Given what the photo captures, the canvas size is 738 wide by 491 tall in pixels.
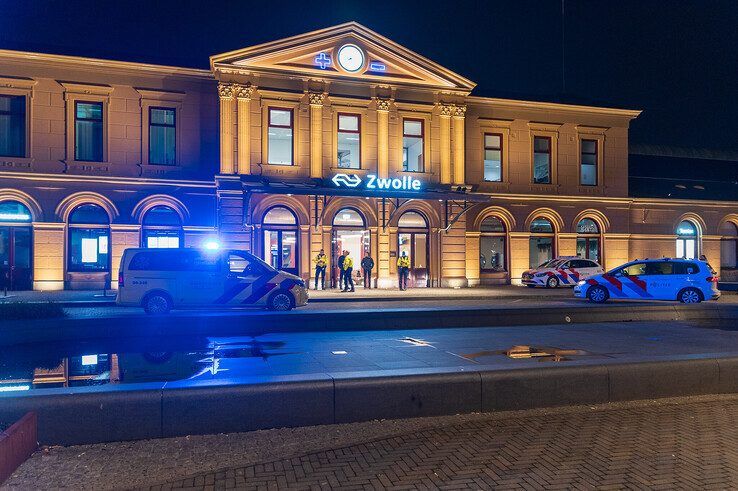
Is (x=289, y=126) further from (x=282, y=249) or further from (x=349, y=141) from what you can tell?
(x=282, y=249)

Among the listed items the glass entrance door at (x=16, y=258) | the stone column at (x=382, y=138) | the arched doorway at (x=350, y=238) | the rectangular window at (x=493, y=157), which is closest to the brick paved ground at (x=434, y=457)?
the arched doorway at (x=350, y=238)

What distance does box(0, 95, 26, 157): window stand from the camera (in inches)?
942

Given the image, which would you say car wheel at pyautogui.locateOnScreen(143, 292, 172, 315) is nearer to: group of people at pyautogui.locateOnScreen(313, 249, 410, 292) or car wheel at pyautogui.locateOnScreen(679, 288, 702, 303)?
group of people at pyautogui.locateOnScreen(313, 249, 410, 292)

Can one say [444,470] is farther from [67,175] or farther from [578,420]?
[67,175]

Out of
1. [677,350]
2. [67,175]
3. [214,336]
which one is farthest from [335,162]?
[677,350]

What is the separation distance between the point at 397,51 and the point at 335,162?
20.2 ft

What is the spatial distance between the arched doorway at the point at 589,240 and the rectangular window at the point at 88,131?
2526 centimetres

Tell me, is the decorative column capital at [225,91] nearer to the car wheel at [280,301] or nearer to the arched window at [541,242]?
the car wheel at [280,301]

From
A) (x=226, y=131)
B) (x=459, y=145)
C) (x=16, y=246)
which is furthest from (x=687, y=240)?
Answer: (x=16, y=246)

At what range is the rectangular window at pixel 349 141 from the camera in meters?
27.1

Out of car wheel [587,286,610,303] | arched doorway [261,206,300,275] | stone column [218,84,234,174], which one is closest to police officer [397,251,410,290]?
arched doorway [261,206,300,275]

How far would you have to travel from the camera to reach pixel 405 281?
2584 cm

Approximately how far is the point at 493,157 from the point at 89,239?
20657mm

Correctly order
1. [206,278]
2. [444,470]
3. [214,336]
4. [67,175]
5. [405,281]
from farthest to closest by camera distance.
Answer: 1. [405,281]
2. [67,175]
3. [206,278]
4. [214,336]
5. [444,470]
